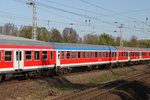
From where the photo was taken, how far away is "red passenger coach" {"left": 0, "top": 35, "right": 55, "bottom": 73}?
1689cm

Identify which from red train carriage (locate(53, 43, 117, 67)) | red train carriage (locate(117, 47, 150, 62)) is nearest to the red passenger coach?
red train carriage (locate(53, 43, 117, 67))

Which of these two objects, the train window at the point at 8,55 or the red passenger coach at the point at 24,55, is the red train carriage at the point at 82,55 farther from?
the train window at the point at 8,55

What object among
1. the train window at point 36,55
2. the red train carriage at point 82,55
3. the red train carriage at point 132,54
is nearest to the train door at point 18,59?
the train window at point 36,55

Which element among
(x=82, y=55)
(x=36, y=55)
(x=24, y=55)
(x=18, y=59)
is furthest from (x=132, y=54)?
(x=18, y=59)

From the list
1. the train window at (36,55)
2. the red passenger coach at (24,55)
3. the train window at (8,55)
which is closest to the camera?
the red passenger coach at (24,55)

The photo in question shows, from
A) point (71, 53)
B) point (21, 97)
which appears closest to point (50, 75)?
point (71, 53)

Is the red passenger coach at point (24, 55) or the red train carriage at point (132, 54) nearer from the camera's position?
the red passenger coach at point (24, 55)

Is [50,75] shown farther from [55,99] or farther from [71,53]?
[55,99]

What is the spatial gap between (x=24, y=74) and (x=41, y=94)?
5.14 metres

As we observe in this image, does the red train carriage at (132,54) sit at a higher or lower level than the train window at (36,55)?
lower

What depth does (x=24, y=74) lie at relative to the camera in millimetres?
19203

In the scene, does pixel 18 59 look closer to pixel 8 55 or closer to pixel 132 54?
pixel 8 55

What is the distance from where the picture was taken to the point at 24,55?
18.4m

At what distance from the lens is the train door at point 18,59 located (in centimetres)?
1766
